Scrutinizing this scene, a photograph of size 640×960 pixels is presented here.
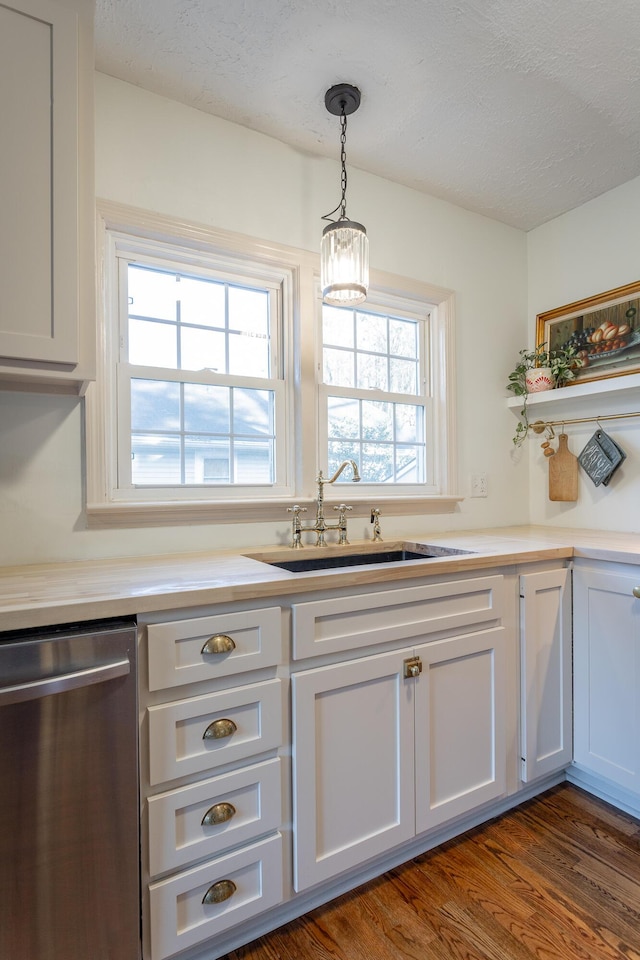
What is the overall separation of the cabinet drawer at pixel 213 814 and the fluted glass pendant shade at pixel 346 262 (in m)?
1.43

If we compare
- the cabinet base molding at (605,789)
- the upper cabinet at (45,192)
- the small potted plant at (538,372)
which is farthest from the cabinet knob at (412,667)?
the small potted plant at (538,372)

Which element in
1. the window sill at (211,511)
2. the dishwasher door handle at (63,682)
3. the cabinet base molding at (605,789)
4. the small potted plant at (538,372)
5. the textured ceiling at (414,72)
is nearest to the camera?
the dishwasher door handle at (63,682)

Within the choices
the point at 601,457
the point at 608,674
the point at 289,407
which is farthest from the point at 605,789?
the point at 289,407

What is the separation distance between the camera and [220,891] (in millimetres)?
1152

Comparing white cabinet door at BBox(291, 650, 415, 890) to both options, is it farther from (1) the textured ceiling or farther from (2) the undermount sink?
(1) the textured ceiling

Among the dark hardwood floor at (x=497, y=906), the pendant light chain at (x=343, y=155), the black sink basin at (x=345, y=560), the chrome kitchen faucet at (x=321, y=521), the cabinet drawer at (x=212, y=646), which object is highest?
the pendant light chain at (x=343, y=155)

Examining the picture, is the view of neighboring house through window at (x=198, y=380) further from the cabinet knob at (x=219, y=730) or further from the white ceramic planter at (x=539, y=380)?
the white ceramic planter at (x=539, y=380)

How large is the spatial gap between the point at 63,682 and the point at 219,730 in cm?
38

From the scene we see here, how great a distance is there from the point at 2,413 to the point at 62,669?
87 centimetres

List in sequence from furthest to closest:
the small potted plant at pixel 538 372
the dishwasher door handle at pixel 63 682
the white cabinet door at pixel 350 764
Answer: the small potted plant at pixel 538 372, the white cabinet door at pixel 350 764, the dishwasher door handle at pixel 63 682

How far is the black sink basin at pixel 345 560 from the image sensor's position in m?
1.85

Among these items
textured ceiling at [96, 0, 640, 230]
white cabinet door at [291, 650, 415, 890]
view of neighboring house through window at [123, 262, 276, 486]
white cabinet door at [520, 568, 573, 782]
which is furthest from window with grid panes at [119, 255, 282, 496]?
white cabinet door at [520, 568, 573, 782]

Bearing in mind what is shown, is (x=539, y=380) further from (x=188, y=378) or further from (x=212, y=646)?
(x=212, y=646)

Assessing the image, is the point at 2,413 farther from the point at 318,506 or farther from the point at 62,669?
the point at 318,506
